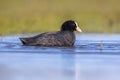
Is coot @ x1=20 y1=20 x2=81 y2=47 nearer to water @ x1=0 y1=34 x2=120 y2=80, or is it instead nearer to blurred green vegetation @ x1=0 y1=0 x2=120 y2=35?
water @ x1=0 y1=34 x2=120 y2=80

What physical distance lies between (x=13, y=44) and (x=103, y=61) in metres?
3.37

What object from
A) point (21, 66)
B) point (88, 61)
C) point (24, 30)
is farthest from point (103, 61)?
point (24, 30)

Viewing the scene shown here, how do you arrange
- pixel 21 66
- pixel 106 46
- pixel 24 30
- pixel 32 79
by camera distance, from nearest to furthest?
pixel 32 79 < pixel 21 66 < pixel 106 46 < pixel 24 30

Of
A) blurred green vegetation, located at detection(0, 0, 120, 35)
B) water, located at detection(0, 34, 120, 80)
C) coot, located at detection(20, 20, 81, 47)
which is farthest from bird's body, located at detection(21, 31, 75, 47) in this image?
blurred green vegetation, located at detection(0, 0, 120, 35)

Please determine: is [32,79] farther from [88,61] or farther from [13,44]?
[13,44]

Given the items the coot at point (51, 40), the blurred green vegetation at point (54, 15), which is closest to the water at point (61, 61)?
the coot at point (51, 40)

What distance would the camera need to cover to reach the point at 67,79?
11977mm

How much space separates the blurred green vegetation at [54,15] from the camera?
22.1 meters

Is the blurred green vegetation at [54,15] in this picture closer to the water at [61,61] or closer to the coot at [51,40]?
the water at [61,61]

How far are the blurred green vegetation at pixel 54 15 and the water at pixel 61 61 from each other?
4.46 m

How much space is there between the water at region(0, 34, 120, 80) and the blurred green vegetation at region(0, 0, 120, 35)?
14.6 feet

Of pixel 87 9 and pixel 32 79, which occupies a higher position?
A: pixel 87 9

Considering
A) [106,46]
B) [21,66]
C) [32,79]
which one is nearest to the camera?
[32,79]

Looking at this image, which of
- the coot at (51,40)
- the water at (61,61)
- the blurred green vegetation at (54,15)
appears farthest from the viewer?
the blurred green vegetation at (54,15)
